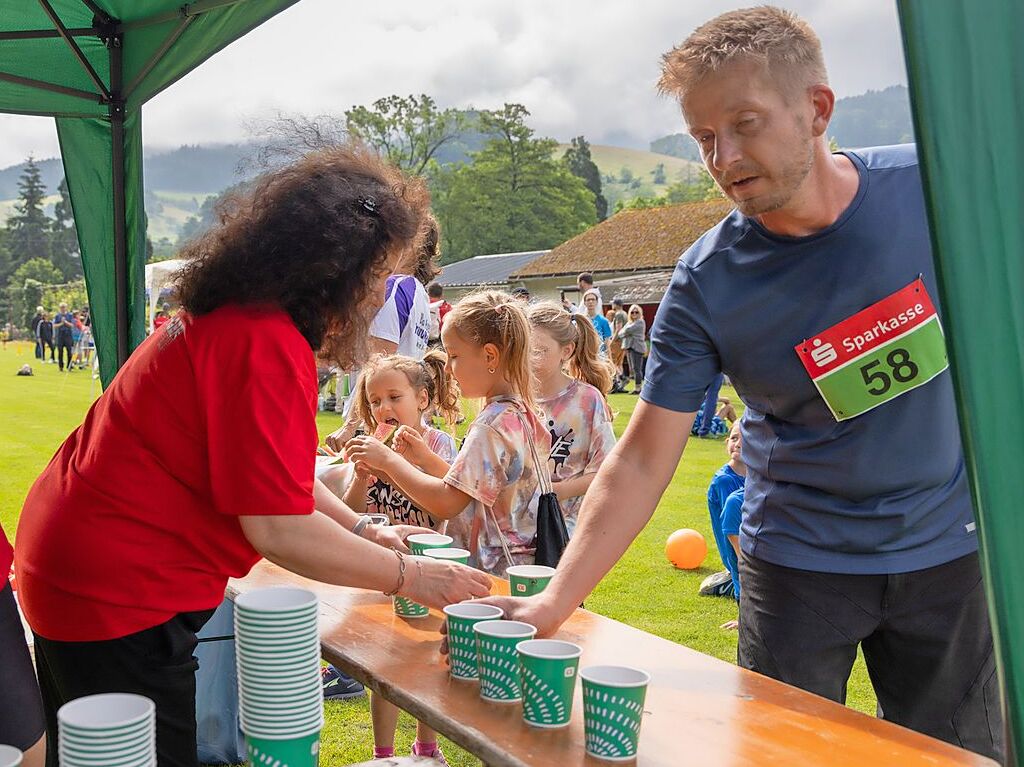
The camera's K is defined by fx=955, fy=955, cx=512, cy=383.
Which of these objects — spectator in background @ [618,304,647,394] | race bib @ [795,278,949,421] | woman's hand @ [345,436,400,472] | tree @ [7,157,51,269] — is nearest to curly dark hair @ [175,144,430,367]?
race bib @ [795,278,949,421]

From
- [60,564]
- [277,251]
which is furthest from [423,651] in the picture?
[277,251]

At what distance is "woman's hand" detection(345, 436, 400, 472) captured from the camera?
2971 mm

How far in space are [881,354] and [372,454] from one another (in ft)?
5.26

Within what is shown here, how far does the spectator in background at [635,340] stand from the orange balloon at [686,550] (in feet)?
36.5

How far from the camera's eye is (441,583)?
201cm

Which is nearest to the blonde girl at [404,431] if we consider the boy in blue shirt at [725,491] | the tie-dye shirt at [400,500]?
the tie-dye shirt at [400,500]

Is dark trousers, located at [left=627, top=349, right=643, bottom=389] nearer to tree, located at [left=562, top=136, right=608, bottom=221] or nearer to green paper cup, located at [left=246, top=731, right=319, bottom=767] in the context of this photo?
green paper cup, located at [left=246, top=731, right=319, bottom=767]

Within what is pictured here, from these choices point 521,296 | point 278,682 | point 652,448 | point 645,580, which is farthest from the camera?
point 645,580

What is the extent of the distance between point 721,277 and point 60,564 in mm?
1452

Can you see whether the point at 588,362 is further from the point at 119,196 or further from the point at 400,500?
the point at 119,196

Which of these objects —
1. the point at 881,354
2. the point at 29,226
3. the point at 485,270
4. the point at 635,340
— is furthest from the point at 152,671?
the point at 29,226

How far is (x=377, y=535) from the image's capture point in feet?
8.00

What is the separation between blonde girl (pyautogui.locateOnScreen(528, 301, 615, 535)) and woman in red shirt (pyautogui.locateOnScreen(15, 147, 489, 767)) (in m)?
1.60

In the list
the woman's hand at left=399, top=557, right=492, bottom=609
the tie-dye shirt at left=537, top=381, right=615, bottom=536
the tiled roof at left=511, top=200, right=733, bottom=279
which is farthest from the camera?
the tiled roof at left=511, top=200, right=733, bottom=279
